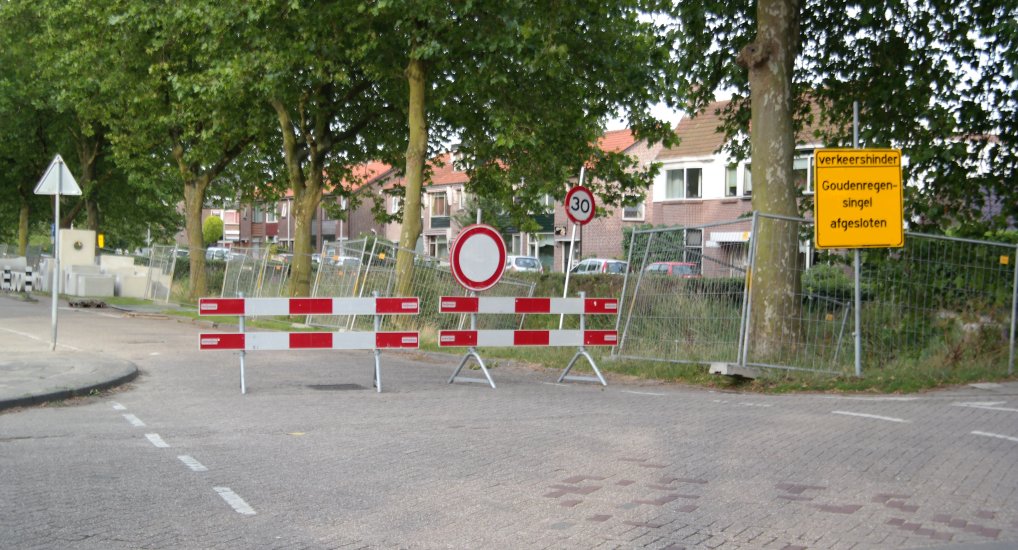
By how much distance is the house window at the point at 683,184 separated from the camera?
49.7 meters

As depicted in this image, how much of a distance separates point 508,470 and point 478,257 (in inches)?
234

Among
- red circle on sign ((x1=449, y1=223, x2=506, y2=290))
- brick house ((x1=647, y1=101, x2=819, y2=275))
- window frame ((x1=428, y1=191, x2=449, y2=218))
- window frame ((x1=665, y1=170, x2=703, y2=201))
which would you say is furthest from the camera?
window frame ((x1=428, y1=191, x2=449, y2=218))

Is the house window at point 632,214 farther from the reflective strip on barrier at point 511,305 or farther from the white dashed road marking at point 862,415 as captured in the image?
the white dashed road marking at point 862,415

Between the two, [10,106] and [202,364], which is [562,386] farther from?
[10,106]

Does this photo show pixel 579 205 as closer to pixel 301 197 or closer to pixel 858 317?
pixel 858 317

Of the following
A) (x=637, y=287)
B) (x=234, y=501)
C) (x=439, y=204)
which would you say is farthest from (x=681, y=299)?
(x=439, y=204)

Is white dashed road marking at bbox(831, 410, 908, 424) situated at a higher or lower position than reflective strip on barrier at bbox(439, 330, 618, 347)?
lower

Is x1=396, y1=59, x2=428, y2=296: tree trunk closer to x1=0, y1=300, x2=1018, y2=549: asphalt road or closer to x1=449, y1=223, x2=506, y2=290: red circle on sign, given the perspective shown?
x1=449, y1=223, x2=506, y2=290: red circle on sign

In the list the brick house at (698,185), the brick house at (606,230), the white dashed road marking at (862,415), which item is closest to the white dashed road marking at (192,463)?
the white dashed road marking at (862,415)

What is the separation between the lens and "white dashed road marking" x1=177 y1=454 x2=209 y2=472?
23.6ft

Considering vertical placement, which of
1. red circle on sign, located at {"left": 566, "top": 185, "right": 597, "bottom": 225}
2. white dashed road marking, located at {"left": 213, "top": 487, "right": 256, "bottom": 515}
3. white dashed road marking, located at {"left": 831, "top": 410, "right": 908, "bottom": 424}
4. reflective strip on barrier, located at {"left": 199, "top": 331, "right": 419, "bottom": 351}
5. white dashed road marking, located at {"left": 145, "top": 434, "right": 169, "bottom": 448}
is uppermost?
red circle on sign, located at {"left": 566, "top": 185, "right": 597, "bottom": 225}

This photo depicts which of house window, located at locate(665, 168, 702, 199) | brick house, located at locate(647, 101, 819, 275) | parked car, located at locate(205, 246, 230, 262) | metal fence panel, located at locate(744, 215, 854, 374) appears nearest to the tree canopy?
metal fence panel, located at locate(744, 215, 854, 374)

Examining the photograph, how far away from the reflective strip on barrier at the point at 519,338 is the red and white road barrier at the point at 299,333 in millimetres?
528

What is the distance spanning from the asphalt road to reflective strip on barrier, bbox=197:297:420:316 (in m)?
0.93
